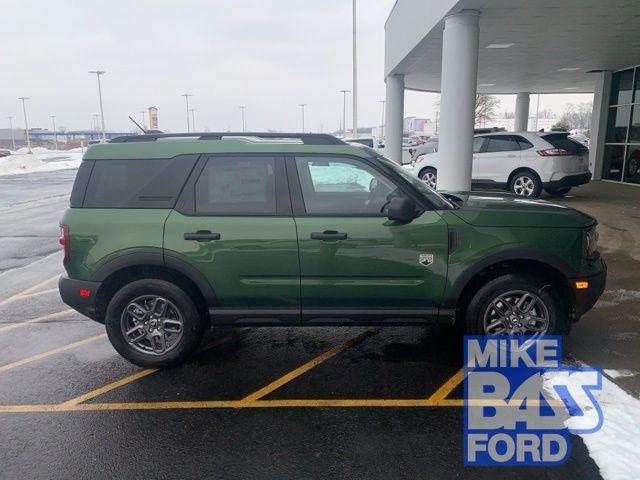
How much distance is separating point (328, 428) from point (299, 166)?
2.12 meters

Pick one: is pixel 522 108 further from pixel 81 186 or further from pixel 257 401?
pixel 257 401

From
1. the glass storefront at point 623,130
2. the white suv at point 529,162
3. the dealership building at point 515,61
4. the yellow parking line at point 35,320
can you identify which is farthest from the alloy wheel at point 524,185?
the yellow parking line at point 35,320

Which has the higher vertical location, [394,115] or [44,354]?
[394,115]

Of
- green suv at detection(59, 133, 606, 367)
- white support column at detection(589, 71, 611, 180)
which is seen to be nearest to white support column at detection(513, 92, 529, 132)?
white support column at detection(589, 71, 611, 180)

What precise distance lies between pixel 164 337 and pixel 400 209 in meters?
2.29

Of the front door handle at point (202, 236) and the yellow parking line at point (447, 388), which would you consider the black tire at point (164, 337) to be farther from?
the yellow parking line at point (447, 388)

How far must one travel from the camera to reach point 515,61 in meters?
16.0

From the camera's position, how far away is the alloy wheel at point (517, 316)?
4258 millimetres

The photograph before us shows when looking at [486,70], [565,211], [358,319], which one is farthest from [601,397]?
[486,70]

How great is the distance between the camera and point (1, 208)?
15.6 m

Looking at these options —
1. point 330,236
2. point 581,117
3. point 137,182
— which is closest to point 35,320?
A: point 137,182

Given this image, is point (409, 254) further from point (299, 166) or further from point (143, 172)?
point (143, 172)

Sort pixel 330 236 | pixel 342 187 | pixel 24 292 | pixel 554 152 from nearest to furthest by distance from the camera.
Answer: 1. pixel 330 236
2. pixel 342 187
3. pixel 24 292
4. pixel 554 152

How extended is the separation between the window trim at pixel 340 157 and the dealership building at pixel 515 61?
18.7 feet
